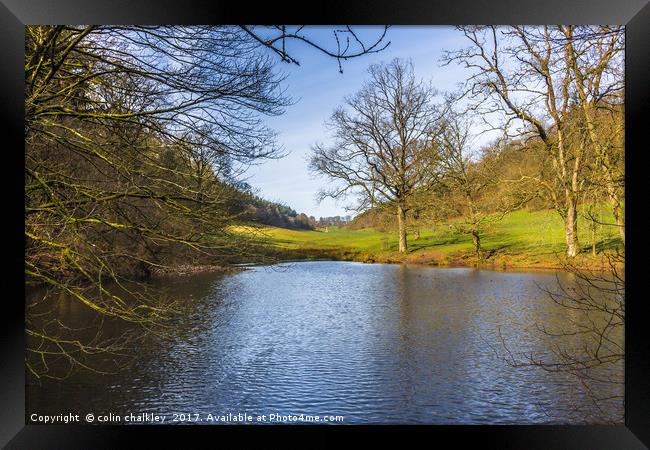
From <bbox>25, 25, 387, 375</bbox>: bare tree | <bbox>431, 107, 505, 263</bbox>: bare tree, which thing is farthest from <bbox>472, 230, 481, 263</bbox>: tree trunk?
<bbox>25, 25, 387, 375</bbox>: bare tree

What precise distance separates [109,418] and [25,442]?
1.93 metres

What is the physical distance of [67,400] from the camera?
5.83 m

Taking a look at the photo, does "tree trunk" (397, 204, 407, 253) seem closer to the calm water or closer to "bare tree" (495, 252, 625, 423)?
the calm water

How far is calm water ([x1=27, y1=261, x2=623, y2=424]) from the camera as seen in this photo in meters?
5.72

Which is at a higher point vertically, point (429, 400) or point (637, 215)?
point (637, 215)

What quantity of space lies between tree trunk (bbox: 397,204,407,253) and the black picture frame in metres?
13.9

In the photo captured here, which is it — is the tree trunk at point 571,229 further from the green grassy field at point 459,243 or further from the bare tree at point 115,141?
the bare tree at point 115,141

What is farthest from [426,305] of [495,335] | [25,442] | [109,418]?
[25,442]

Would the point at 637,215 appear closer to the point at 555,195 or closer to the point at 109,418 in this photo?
the point at 109,418

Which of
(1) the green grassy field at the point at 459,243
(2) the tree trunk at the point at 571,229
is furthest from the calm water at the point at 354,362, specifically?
(2) the tree trunk at the point at 571,229
